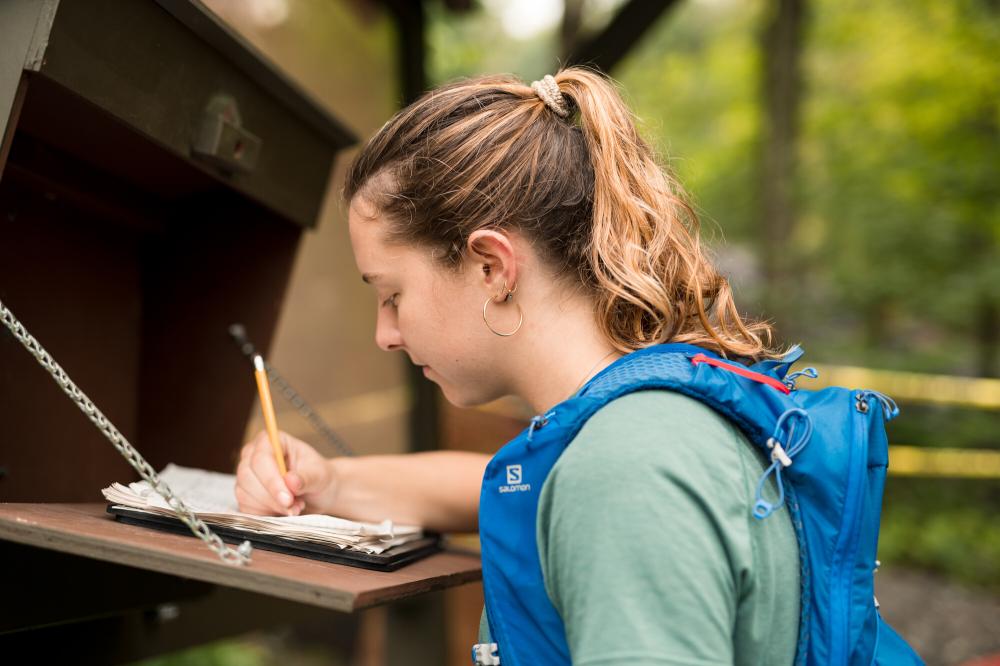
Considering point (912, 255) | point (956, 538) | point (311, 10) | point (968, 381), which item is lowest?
point (956, 538)

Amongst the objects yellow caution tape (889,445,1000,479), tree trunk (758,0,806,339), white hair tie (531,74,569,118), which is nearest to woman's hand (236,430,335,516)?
white hair tie (531,74,569,118)

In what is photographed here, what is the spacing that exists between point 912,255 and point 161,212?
8.64 meters

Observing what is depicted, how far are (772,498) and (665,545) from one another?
0.66 feet

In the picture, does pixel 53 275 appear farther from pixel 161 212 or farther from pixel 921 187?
pixel 921 187

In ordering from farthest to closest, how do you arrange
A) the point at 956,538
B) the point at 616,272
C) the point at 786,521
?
the point at 956,538 < the point at 616,272 < the point at 786,521

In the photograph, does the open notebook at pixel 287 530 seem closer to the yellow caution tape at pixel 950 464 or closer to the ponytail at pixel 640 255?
the ponytail at pixel 640 255

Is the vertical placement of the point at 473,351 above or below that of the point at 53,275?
below

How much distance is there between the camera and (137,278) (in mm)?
1884

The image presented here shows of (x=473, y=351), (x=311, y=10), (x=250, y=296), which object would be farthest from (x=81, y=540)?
(x=311, y=10)

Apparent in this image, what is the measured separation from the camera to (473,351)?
1.24 m

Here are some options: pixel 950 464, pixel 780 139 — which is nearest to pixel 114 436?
pixel 950 464

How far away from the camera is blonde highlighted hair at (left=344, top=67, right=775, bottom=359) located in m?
1.20

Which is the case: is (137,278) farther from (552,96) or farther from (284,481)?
(552,96)

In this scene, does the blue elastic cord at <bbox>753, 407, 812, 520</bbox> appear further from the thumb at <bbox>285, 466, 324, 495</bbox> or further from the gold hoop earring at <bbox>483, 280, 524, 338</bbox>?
the thumb at <bbox>285, 466, 324, 495</bbox>
